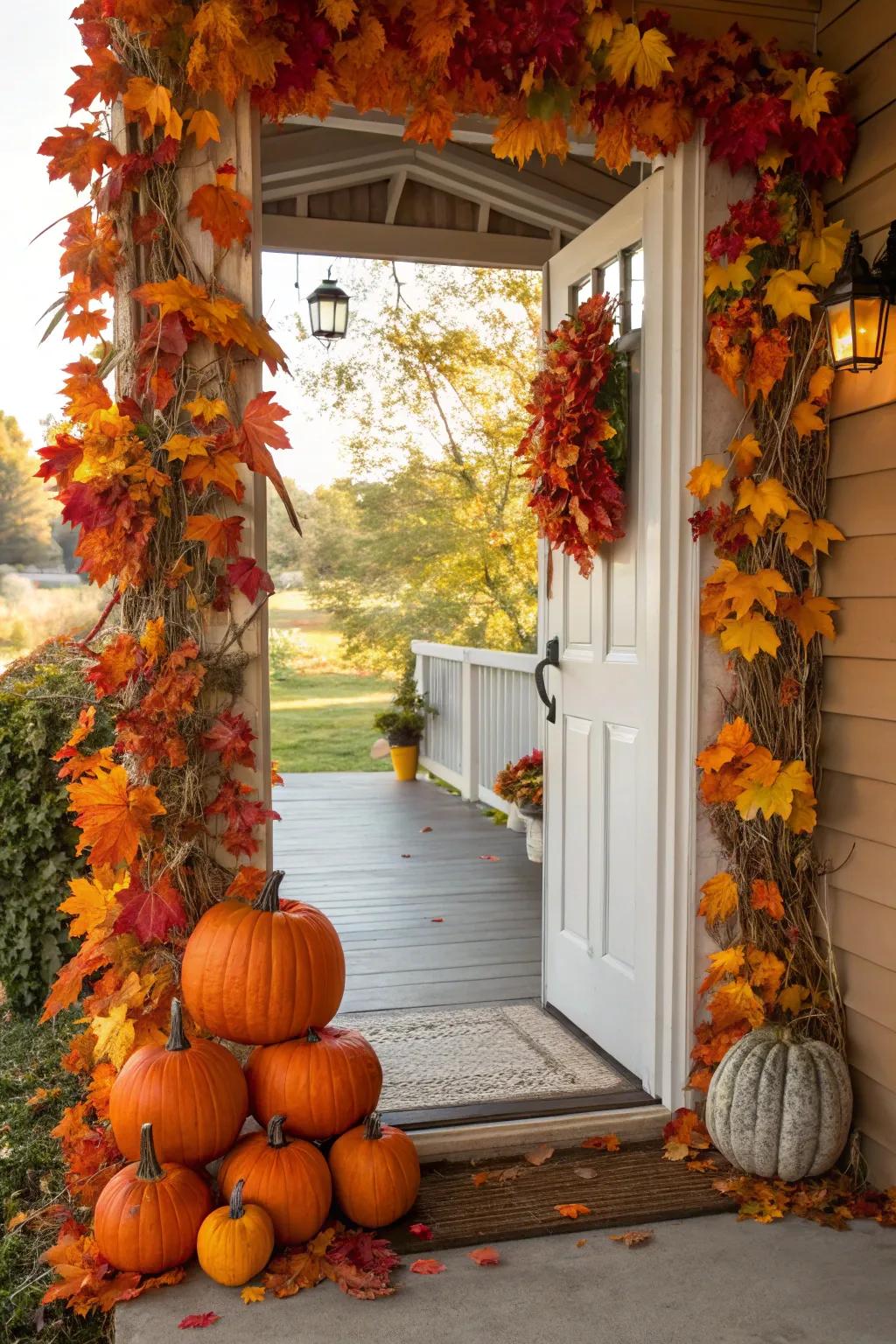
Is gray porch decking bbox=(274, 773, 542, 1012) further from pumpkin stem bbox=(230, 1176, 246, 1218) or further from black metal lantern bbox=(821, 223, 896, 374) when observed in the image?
black metal lantern bbox=(821, 223, 896, 374)

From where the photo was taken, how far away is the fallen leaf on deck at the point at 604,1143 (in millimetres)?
2531

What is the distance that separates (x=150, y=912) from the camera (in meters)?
2.26

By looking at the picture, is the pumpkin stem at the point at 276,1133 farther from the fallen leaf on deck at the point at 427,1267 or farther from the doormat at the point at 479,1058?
the doormat at the point at 479,1058

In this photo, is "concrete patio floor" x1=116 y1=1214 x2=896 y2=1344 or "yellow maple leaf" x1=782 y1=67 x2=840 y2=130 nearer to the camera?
"concrete patio floor" x1=116 y1=1214 x2=896 y2=1344

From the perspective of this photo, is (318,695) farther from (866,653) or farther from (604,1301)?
(604,1301)

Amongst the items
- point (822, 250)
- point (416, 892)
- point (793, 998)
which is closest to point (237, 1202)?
point (793, 998)

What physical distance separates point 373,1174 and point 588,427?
1.85 m

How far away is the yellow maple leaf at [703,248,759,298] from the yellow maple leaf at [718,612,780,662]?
2.51 ft

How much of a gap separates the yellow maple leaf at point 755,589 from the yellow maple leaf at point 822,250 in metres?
0.69

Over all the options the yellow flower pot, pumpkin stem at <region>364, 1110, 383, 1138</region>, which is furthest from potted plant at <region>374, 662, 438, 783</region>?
pumpkin stem at <region>364, 1110, 383, 1138</region>

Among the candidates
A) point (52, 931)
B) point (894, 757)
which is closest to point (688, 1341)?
point (894, 757)

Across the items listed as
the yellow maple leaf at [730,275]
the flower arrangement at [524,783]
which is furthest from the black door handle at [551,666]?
the flower arrangement at [524,783]

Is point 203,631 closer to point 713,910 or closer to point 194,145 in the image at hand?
point 194,145

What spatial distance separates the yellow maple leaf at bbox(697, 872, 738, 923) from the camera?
256 cm
